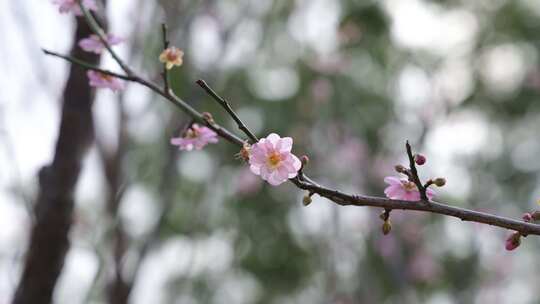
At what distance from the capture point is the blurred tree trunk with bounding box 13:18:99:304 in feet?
6.34

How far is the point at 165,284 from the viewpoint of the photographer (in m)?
5.77

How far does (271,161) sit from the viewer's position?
3.88ft

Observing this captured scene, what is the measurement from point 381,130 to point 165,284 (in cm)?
257

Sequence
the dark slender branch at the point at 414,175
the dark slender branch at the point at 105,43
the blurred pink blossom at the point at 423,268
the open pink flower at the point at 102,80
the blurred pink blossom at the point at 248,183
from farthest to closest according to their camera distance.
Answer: the blurred pink blossom at the point at 248,183, the blurred pink blossom at the point at 423,268, the open pink flower at the point at 102,80, the dark slender branch at the point at 105,43, the dark slender branch at the point at 414,175

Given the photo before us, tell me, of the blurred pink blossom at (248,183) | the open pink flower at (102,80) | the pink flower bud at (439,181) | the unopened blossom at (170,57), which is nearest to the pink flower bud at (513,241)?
the pink flower bud at (439,181)

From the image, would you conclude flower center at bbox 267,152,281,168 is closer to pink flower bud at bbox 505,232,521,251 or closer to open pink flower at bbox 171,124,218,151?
open pink flower at bbox 171,124,218,151

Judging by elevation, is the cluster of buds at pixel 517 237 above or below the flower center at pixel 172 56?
below

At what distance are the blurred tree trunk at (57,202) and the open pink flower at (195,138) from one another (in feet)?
2.08

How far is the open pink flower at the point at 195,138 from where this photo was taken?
4.76 feet

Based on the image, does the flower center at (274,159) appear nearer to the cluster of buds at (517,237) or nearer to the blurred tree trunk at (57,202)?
the cluster of buds at (517,237)

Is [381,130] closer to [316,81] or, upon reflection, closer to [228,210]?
[316,81]

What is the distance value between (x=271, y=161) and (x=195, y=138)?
0.34 meters

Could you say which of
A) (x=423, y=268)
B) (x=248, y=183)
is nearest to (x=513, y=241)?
(x=423, y=268)

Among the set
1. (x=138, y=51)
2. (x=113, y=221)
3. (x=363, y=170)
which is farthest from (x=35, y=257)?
(x=363, y=170)
